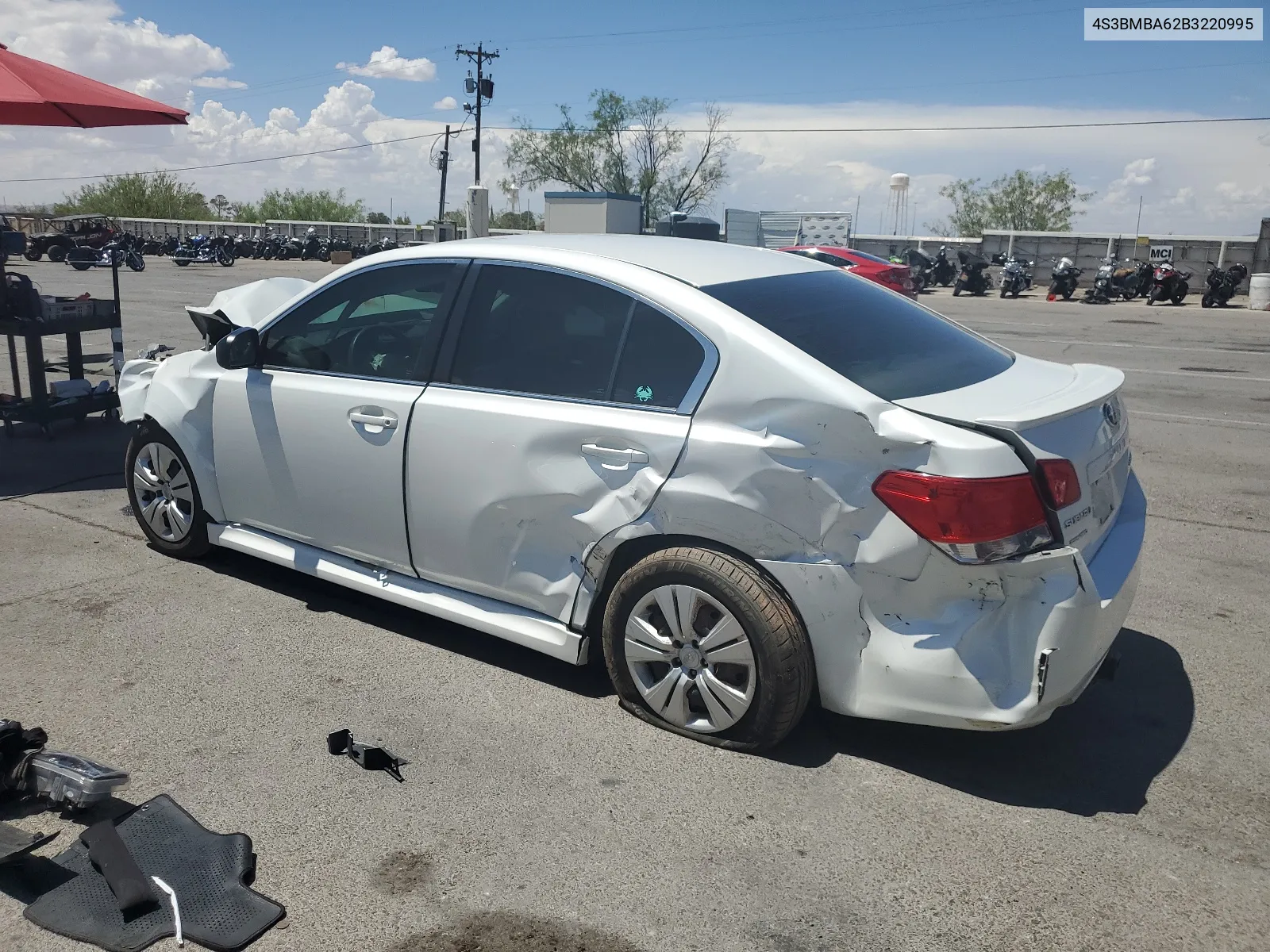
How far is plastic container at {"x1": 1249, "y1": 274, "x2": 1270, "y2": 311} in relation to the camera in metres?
26.4

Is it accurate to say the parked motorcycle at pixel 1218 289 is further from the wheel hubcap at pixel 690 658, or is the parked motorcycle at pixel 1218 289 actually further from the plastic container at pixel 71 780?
the plastic container at pixel 71 780

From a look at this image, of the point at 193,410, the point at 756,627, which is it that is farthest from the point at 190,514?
the point at 756,627

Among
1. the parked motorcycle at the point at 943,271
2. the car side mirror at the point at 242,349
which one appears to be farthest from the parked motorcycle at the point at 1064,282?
the car side mirror at the point at 242,349

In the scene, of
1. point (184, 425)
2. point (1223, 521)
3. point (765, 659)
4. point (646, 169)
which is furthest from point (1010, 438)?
point (646, 169)

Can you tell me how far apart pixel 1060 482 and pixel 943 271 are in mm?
30761

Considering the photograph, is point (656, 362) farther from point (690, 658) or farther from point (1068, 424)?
point (1068, 424)

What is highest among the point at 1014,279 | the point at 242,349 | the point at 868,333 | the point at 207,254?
the point at 868,333

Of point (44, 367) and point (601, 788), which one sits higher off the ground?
point (44, 367)

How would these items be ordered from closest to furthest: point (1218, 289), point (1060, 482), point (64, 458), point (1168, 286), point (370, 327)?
point (1060, 482) < point (370, 327) < point (64, 458) < point (1218, 289) < point (1168, 286)

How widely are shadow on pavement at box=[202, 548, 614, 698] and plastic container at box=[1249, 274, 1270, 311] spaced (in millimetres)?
27809

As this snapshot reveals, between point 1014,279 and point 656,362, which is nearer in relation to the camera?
point 656,362

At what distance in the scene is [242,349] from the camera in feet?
15.1

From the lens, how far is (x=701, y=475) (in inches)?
132

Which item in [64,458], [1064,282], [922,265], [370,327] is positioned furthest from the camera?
[922,265]
